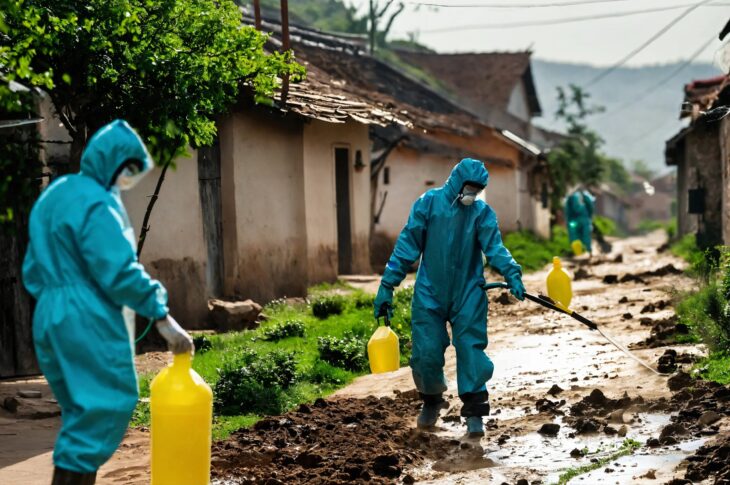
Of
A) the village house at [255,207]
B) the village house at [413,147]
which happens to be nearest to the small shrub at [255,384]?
the village house at [255,207]

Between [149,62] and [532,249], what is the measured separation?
17.7 meters

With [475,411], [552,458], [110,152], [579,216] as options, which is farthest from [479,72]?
[110,152]

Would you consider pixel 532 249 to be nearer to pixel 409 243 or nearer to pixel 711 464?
pixel 409 243

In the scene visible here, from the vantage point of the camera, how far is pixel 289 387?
9633 mm

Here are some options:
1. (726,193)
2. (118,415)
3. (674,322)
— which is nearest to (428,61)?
(726,193)

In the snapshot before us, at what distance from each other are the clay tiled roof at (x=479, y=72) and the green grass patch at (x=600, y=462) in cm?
3752

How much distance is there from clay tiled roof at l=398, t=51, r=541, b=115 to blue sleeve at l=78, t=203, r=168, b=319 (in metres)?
39.5

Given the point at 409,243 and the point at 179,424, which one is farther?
the point at 409,243

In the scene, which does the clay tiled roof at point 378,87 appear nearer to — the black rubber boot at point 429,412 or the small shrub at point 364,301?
the small shrub at point 364,301

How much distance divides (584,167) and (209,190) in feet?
116

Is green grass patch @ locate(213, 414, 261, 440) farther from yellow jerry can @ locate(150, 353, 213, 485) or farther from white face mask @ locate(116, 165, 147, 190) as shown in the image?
white face mask @ locate(116, 165, 147, 190)

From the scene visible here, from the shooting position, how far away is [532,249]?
85.7ft

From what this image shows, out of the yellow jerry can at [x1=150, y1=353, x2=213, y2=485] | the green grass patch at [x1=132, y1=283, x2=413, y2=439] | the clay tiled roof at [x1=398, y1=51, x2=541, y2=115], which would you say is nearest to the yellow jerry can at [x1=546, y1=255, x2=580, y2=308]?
the green grass patch at [x1=132, y1=283, x2=413, y2=439]

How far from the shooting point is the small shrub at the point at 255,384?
29.6 ft
